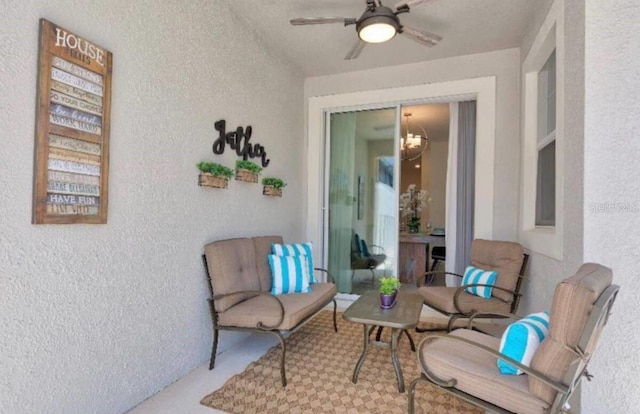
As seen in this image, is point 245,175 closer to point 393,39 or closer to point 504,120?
point 393,39

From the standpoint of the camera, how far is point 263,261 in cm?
313

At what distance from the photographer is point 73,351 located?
1.74 metres

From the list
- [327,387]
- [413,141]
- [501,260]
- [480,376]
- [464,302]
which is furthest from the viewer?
[413,141]

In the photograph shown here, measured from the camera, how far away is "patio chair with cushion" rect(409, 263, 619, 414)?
4.29 ft

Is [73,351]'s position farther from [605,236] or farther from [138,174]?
[605,236]

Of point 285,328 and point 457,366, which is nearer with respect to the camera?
point 457,366

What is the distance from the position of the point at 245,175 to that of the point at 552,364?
8.27 feet

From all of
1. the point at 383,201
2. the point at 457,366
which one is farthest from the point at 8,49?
the point at 383,201

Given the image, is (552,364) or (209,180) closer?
(552,364)

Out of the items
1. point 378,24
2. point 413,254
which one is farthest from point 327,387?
point 413,254

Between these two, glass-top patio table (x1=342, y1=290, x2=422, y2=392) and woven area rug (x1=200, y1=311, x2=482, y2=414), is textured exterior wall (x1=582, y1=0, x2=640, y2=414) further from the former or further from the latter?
glass-top patio table (x1=342, y1=290, x2=422, y2=392)

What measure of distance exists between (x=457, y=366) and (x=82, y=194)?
2.01 m

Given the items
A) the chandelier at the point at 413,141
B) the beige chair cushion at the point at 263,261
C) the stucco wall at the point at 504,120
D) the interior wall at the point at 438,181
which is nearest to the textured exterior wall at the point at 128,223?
the beige chair cushion at the point at 263,261

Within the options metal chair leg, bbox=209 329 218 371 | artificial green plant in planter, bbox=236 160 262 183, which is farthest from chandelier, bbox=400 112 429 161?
metal chair leg, bbox=209 329 218 371
